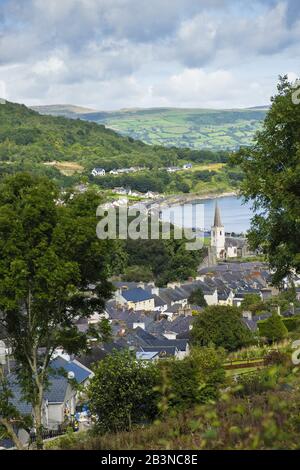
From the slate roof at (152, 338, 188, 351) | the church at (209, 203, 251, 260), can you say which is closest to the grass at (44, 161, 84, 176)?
the church at (209, 203, 251, 260)

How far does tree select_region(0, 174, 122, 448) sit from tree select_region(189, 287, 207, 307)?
1209 inches

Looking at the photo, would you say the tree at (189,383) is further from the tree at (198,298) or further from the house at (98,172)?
the house at (98,172)

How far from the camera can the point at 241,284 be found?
50.0 metres

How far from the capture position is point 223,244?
241 ft

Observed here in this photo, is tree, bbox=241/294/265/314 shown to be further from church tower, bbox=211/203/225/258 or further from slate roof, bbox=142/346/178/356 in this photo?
church tower, bbox=211/203/225/258

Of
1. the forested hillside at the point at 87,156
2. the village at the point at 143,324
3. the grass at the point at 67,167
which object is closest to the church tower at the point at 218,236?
the village at the point at 143,324

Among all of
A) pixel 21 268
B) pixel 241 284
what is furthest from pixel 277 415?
pixel 241 284

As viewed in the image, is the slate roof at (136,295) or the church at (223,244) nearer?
the slate roof at (136,295)

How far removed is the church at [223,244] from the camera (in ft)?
236

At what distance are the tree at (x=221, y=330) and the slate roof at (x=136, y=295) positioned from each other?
1583 cm

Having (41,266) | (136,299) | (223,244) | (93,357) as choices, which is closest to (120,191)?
(223,244)
